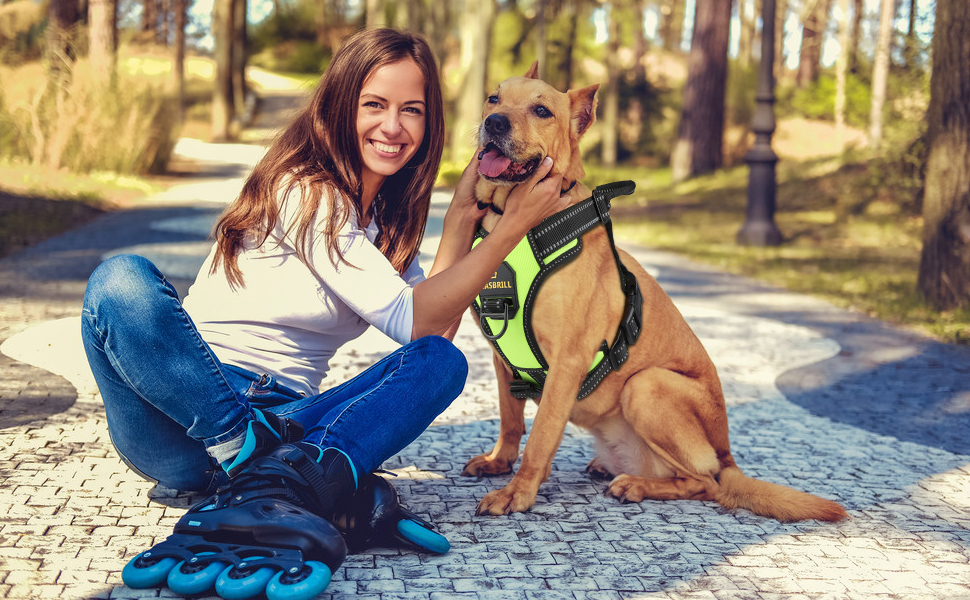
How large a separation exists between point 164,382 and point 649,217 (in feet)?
41.9

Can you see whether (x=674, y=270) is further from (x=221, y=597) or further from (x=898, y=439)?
(x=221, y=597)

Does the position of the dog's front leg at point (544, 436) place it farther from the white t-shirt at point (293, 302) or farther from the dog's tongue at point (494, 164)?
the dog's tongue at point (494, 164)

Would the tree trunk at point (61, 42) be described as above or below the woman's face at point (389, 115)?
above

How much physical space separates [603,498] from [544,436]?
1.50ft

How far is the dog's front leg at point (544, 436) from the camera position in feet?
10.2

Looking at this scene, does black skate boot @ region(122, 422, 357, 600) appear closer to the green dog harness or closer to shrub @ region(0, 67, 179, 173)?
the green dog harness

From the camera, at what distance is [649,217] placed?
1468cm

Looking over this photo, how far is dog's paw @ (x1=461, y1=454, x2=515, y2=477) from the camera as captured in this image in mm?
3543

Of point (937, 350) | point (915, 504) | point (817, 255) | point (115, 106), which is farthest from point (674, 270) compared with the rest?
point (115, 106)

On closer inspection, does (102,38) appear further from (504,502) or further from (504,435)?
(504,502)

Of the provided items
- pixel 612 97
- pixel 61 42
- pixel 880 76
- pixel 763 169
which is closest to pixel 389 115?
pixel 763 169

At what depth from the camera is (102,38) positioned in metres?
14.4

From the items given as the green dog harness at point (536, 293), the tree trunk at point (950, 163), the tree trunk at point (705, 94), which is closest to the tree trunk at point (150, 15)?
the tree trunk at point (705, 94)

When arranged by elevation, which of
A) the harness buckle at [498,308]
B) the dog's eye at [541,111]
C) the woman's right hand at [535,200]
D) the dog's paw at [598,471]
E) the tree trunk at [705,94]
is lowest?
the dog's paw at [598,471]
